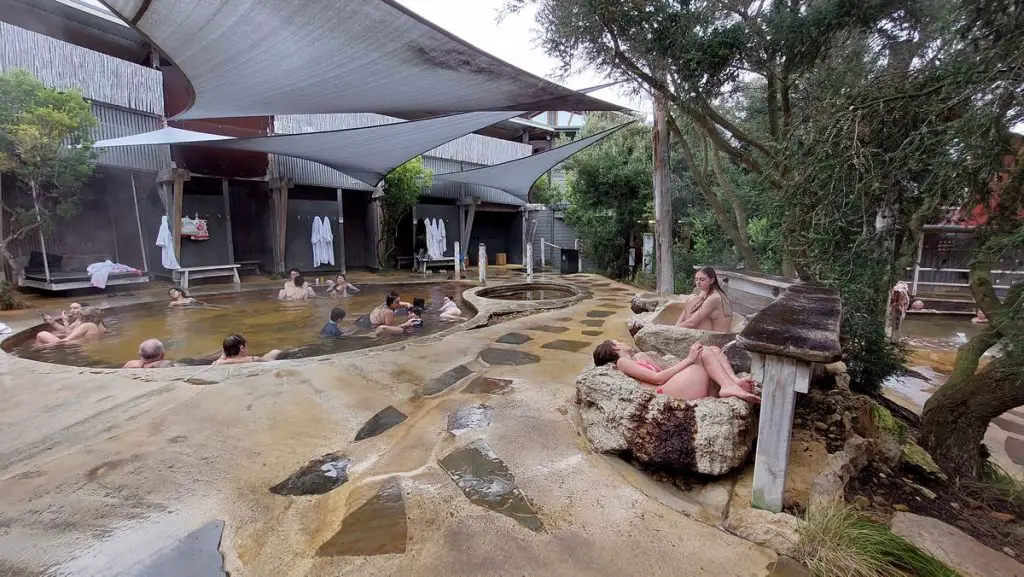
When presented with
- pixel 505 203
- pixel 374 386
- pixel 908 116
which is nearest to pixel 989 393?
pixel 908 116

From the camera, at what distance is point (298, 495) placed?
205 centimetres

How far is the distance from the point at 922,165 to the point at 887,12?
2.20 meters

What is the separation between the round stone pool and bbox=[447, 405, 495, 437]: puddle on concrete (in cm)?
270

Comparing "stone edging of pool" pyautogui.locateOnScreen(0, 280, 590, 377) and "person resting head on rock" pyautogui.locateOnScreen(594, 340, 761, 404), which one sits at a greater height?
"person resting head on rock" pyautogui.locateOnScreen(594, 340, 761, 404)

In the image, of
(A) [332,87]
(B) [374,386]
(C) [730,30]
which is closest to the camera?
(B) [374,386]

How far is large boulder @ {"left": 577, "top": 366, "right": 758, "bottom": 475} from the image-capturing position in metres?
2.14

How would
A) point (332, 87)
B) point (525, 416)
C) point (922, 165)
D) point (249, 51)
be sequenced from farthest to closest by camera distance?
point (332, 87) → point (249, 51) → point (525, 416) → point (922, 165)

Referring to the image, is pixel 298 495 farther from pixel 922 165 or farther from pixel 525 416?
pixel 922 165

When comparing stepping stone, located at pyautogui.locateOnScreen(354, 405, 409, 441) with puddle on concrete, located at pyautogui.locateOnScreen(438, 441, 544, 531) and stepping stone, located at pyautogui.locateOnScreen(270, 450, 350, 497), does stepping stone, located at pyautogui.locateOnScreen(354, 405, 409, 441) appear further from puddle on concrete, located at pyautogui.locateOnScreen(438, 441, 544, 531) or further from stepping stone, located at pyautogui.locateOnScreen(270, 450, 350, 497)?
puddle on concrete, located at pyautogui.locateOnScreen(438, 441, 544, 531)

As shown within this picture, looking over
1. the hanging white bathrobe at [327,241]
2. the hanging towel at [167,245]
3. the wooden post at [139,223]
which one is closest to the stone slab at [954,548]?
the hanging towel at [167,245]

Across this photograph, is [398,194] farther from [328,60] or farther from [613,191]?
[328,60]

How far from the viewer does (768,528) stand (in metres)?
1.82

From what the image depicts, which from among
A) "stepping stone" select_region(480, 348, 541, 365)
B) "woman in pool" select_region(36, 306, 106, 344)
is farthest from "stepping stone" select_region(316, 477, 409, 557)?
"woman in pool" select_region(36, 306, 106, 344)

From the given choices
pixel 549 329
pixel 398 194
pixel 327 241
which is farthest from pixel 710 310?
pixel 327 241
